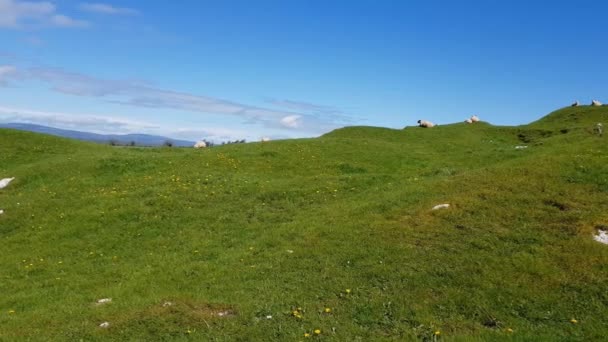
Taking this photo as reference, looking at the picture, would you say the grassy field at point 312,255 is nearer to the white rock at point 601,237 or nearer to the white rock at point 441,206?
the white rock at point 601,237

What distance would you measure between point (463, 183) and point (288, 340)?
1399 centimetres

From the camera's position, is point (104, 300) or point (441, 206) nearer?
point (104, 300)

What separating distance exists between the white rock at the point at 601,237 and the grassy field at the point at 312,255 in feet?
0.68

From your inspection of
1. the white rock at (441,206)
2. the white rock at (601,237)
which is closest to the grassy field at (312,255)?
the white rock at (601,237)

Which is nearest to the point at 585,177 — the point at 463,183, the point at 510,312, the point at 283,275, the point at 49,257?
the point at 463,183

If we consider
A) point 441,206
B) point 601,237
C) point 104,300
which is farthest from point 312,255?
point 601,237

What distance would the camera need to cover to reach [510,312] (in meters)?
13.6

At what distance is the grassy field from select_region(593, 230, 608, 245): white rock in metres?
0.21

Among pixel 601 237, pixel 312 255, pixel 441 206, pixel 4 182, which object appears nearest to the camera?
pixel 601 237

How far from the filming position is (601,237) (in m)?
16.9

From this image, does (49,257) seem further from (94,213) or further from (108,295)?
(108,295)

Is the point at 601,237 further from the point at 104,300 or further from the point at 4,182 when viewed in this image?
the point at 4,182

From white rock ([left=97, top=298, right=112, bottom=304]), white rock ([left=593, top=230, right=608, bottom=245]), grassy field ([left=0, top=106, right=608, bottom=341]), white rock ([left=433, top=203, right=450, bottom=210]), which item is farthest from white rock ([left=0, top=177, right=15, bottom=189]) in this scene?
white rock ([left=593, top=230, right=608, bottom=245])

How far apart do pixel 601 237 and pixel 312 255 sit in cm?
947
